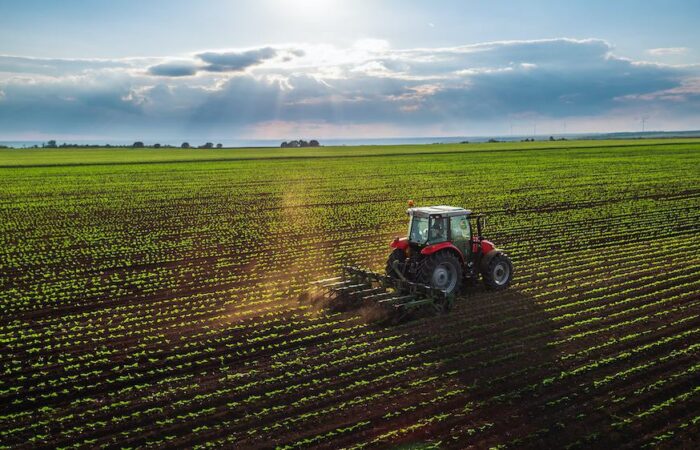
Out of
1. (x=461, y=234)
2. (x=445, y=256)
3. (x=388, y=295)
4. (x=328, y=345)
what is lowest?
(x=328, y=345)

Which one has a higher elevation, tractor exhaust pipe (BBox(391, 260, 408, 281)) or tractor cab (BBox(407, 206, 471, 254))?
tractor cab (BBox(407, 206, 471, 254))

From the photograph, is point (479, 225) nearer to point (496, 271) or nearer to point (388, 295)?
point (496, 271)

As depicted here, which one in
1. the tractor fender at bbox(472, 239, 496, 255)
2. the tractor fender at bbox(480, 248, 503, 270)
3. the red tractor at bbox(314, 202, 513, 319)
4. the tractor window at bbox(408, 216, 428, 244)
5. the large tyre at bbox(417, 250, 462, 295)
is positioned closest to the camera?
the red tractor at bbox(314, 202, 513, 319)

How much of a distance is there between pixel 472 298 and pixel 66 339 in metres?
9.58

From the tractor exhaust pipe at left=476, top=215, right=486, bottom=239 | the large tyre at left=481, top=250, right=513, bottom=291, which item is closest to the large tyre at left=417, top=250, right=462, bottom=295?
the large tyre at left=481, top=250, right=513, bottom=291

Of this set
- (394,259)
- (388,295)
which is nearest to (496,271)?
(394,259)

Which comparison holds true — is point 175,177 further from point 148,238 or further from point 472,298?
point 472,298

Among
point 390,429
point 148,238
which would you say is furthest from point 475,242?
point 148,238

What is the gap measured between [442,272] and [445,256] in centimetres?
40

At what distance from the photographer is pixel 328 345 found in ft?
40.3

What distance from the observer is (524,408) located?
31.6 feet

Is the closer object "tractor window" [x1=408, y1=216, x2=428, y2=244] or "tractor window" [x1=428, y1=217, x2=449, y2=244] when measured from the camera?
"tractor window" [x1=428, y1=217, x2=449, y2=244]

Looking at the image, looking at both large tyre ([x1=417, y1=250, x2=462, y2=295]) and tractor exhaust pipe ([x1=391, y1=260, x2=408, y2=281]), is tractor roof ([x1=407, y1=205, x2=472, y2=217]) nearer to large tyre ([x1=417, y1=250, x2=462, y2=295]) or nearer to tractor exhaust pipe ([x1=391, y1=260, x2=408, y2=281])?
large tyre ([x1=417, y1=250, x2=462, y2=295])

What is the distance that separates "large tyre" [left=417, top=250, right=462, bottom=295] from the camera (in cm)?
1416
